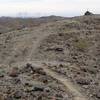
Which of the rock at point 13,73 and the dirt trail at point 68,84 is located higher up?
the rock at point 13,73

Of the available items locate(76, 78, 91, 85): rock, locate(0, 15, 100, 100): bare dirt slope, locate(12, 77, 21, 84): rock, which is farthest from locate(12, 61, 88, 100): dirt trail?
locate(12, 77, 21, 84): rock

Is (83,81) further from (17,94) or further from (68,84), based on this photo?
(17,94)

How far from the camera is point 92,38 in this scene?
32.6 m

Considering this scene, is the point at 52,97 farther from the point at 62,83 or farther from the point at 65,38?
the point at 65,38

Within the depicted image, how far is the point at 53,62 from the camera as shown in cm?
2709

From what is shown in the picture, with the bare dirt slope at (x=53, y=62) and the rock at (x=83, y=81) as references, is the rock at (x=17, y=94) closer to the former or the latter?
the bare dirt slope at (x=53, y=62)

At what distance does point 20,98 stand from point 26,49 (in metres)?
13.8

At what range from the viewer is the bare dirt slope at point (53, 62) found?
19172mm

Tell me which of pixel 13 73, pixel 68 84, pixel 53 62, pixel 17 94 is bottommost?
pixel 68 84

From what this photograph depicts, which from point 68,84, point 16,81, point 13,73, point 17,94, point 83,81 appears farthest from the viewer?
point 13,73

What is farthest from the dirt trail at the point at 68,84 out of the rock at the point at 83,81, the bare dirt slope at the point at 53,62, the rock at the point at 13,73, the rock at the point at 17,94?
the rock at the point at 17,94

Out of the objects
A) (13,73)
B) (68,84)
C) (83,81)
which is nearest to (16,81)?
(13,73)

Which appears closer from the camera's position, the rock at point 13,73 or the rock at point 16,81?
the rock at point 16,81

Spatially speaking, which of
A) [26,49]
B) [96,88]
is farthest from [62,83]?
[26,49]
